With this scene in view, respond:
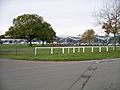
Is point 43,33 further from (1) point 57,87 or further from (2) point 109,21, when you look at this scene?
(1) point 57,87

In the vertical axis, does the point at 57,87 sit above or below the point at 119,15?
below

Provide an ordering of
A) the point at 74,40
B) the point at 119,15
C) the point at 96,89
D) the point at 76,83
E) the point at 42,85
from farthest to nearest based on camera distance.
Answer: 1. the point at 74,40
2. the point at 119,15
3. the point at 76,83
4. the point at 42,85
5. the point at 96,89

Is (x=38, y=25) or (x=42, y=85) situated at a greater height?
(x=38, y=25)

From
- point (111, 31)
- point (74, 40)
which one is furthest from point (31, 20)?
point (74, 40)

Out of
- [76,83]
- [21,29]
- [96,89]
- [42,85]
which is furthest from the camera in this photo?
[21,29]

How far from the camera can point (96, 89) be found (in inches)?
330

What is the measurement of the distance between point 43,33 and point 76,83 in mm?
59313

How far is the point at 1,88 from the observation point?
849 cm

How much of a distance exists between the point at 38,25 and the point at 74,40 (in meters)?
73.1

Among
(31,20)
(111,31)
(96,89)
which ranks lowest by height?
(96,89)

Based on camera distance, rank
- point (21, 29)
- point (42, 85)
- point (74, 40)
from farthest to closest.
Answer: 1. point (74, 40)
2. point (21, 29)
3. point (42, 85)

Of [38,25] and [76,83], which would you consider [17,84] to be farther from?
[38,25]

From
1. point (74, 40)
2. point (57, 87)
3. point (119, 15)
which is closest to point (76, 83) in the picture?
point (57, 87)

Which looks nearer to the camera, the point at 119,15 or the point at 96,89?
the point at 96,89
